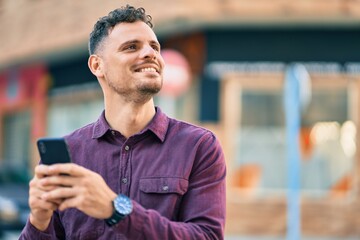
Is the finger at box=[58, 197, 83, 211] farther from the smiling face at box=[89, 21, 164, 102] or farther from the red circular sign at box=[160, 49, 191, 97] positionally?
the red circular sign at box=[160, 49, 191, 97]

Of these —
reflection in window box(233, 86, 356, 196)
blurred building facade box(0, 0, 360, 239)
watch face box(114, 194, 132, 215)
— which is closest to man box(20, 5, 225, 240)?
watch face box(114, 194, 132, 215)

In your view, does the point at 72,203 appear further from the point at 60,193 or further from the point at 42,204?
the point at 42,204

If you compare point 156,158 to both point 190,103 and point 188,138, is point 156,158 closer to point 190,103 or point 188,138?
point 188,138

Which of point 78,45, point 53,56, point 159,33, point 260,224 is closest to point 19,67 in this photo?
point 53,56

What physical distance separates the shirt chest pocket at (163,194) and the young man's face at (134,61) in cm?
27

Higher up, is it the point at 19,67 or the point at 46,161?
the point at 19,67

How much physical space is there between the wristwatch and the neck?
53 centimetres

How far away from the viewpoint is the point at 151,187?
2.78m

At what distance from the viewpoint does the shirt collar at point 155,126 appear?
115 inches

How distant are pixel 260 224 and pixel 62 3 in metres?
7.63

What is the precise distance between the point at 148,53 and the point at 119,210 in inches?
23.9

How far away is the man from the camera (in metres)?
2.78

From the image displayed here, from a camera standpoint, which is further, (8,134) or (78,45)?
(8,134)

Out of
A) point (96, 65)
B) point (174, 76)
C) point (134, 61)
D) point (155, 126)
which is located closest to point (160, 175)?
point (155, 126)
